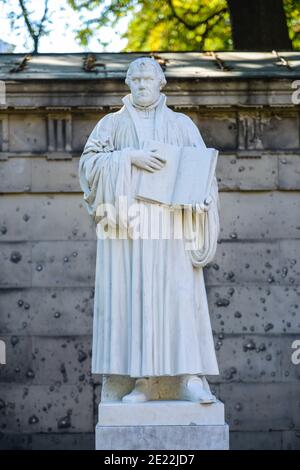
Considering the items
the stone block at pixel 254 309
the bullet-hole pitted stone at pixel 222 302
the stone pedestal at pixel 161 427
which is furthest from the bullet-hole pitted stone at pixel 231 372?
the stone pedestal at pixel 161 427

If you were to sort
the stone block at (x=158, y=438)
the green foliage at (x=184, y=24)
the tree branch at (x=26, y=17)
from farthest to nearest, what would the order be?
1. the green foliage at (x=184, y=24)
2. the tree branch at (x=26, y=17)
3. the stone block at (x=158, y=438)

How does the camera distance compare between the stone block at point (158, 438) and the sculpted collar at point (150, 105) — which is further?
the sculpted collar at point (150, 105)

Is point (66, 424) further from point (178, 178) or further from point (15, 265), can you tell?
point (178, 178)

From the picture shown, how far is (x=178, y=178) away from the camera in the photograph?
1342cm

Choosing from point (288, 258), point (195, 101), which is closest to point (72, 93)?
point (195, 101)

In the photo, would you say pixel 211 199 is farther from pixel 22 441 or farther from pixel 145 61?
pixel 22 441

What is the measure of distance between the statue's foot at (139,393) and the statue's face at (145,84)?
87.1 inches

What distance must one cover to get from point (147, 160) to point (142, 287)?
99 centimetres

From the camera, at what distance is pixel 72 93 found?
1717 centimetres

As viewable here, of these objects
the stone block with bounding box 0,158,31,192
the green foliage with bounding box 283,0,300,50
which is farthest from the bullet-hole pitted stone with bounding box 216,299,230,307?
the green foliage with bounding box 283,0,300,50

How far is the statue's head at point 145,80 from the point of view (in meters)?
13.6

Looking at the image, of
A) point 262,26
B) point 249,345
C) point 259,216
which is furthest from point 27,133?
point 262,26

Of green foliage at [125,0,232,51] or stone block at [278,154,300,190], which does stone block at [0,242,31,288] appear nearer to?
stone block at [278,154,300,190]

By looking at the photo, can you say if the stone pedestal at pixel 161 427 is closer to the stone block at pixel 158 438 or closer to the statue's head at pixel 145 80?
the stone block at pixel 158 438
